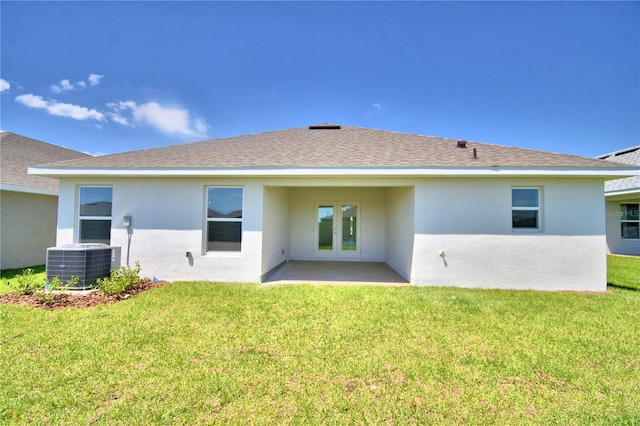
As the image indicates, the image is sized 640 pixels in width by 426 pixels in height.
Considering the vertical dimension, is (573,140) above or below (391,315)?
above

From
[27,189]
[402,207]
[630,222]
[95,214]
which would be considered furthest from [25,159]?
[630,222]

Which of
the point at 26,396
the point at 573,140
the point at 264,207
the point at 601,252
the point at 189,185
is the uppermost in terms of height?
the point at 573,140

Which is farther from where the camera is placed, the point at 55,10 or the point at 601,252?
the point at 55,10

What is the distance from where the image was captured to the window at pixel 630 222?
44.1ft

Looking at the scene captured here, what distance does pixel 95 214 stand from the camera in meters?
7.29

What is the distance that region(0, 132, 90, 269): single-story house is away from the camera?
27.3ft

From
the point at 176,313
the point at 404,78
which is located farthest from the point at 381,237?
the point at 176,313

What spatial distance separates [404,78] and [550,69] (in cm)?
560

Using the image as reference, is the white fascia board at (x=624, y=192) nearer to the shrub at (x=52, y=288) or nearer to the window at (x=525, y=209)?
the window at (x=525, y=209)

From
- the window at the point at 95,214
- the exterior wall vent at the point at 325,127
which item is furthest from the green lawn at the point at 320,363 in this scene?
the exterior wall vent at the point at 325,127

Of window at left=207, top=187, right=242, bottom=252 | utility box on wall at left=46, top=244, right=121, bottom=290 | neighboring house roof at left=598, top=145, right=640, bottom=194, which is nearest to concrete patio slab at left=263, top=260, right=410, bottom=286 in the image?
window at left=207, top=187, right=242, bottom=252

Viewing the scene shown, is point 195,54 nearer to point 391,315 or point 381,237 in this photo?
point 381,237

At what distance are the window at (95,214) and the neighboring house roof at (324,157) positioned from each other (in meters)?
0.73

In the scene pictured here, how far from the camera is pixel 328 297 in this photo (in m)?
5.63
